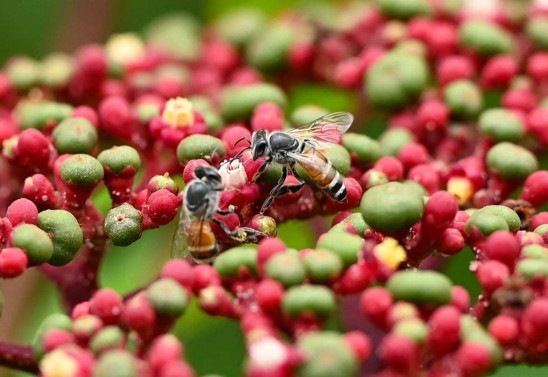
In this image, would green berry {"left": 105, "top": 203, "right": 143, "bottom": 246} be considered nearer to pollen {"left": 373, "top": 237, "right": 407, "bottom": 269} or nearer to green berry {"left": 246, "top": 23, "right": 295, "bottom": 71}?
pollen {"left": 373, "top": 237, "right": 407, "bottom": 269}

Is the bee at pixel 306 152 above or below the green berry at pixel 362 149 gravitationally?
above

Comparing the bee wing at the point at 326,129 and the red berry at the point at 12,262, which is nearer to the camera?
the red berry at the point at 12,262

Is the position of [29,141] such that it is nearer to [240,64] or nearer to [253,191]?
[253,191]

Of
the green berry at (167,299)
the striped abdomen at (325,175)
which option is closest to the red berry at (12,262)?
the green berry at (167,299)

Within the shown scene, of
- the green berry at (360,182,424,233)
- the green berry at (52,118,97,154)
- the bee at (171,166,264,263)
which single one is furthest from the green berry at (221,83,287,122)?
the green berry at (360,182,424,233)

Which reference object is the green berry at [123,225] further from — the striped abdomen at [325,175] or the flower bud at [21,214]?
the striped abdomen at [325,175]

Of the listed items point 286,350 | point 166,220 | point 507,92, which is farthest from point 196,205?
point 507,92

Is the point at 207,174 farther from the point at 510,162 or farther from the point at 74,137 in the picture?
the point at 510,162
